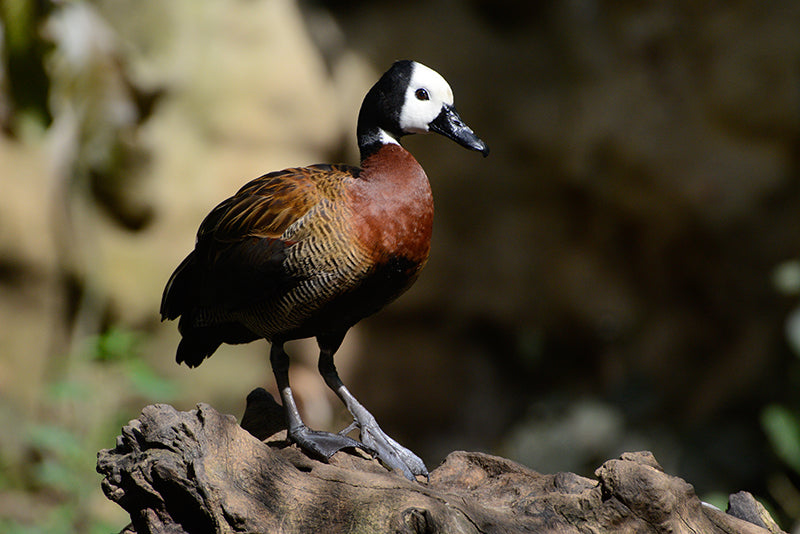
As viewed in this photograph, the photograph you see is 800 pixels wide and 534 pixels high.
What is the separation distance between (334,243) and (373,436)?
0.74 meters

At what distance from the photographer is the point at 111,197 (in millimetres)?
5117

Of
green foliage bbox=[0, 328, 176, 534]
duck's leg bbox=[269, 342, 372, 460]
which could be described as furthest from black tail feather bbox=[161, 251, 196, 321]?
green foliage bbox=[0, 328, 176, 534]

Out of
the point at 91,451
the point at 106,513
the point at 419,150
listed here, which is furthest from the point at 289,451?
the point at 419,150

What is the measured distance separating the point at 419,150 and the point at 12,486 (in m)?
3.47

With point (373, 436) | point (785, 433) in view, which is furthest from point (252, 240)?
point (785, 433)

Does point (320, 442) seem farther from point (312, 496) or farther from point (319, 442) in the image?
point (312, 496)

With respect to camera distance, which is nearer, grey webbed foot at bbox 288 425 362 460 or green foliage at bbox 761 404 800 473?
grey webbed foot at bbox 288 425 362 460

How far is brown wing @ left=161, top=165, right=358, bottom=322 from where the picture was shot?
2.58m

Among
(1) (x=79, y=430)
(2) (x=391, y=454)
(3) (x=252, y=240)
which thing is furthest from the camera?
(1) (x=79, y=430)

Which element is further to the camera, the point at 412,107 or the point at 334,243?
the point at 412,107

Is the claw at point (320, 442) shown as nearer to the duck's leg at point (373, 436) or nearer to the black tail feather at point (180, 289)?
Result: the duck's leg at point (373, 436)

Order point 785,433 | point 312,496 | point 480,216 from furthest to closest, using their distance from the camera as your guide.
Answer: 1. point 480,216
2. point 785,433
3. point 312,496

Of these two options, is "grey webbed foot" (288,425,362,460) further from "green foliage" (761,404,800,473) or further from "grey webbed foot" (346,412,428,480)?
"green foliage" (761,404,800,473)

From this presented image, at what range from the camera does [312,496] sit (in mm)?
2205
